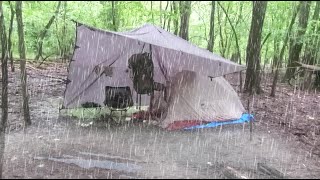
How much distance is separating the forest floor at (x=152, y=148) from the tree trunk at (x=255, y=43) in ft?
6.40

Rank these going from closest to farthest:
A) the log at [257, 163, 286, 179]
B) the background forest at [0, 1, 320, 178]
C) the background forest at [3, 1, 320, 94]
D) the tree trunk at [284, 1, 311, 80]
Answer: the log at [257, 163, 286, 179], the background forest at [0, 1, 320, 178], the background forest at [3, 1, 320, 94], the tree trunk at [284, 1, 311, 80]

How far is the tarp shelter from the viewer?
780 cm

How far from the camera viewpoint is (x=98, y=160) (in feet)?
18.5

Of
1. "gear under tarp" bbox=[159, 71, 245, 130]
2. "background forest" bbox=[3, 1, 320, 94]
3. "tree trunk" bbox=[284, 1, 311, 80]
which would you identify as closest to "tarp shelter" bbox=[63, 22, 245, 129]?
"gear under tarp" bbox=[159, 71, 245, 130]

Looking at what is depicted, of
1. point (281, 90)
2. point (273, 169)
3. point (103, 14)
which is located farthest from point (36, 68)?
point (273, 169)

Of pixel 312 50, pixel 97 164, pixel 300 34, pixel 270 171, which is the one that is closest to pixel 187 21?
pixel 300 34

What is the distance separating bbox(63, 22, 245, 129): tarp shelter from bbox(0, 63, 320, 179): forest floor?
1.70 ft

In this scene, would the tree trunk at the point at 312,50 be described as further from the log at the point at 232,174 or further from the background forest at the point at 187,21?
the log at the point at 232,174

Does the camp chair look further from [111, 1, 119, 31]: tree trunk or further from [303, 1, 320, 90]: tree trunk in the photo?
[303, 1, 320, 90]: tree trunk

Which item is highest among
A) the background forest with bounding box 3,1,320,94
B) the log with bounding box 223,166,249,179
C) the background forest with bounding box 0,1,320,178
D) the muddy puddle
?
the background forest with bounding box 3,1,320,94

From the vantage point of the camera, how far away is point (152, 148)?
21.2ft

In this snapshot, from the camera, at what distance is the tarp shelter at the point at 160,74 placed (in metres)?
7.80

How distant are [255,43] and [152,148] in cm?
589

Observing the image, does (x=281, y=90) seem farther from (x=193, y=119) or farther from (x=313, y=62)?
(x=193, y=119)
